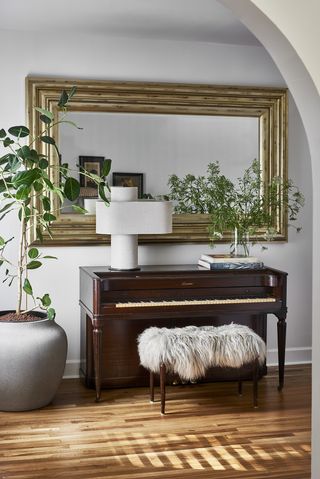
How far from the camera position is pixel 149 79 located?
5969 millimetres

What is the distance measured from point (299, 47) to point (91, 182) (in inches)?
133

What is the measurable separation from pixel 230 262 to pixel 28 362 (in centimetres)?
167

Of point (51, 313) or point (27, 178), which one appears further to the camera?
point (51, 313)

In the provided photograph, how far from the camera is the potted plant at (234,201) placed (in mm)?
5930

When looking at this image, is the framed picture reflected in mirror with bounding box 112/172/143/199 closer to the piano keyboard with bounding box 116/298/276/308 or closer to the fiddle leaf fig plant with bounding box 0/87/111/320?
the fiddle leaf fig plant with bounding box 0/87/111/320

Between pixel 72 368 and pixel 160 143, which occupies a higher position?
pixel 160 143

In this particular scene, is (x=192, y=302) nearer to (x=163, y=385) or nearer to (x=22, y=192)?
(x=163, y=385)

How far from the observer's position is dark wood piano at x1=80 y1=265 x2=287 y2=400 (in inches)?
209

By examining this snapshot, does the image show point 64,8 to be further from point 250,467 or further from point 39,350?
point 250,467

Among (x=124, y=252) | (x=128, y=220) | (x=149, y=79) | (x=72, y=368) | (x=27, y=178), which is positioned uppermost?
(x=149, y=79)

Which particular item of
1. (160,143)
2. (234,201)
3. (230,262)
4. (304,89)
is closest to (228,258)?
(230,262)

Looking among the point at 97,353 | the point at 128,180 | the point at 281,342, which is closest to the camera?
the point at 97,353

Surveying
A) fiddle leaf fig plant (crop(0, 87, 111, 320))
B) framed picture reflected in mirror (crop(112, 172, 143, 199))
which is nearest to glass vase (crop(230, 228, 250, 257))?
framed picture reflected in mirror (crop(112, 172, 143, 199))

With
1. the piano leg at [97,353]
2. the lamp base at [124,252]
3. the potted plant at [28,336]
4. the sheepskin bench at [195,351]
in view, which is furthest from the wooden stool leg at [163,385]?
the lamp base at [124,252]
